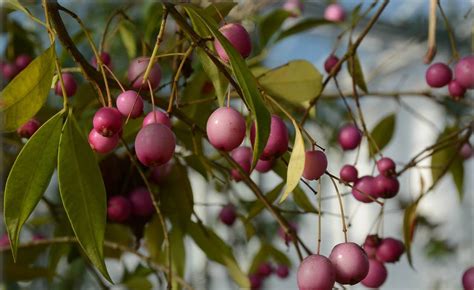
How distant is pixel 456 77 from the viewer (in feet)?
1.75

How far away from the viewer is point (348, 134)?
603 mm

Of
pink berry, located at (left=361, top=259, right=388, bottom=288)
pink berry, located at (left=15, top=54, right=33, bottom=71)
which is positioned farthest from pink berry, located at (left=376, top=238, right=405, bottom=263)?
pink berry, located at (left=15, top=54, right=33, bottom=71)

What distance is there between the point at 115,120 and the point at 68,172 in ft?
0.13

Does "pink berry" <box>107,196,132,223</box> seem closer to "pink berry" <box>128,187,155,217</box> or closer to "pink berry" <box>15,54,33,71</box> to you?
"pink berry" <box>128,187,155,217</box>

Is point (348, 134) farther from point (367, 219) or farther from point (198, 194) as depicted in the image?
point (367, 219)

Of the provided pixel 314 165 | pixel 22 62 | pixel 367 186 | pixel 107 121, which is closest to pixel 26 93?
pixel 107 121

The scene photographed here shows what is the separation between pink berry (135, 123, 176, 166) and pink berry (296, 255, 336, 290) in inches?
3.5

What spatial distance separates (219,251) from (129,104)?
23 cm

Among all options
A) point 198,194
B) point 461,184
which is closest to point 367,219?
point 198,194

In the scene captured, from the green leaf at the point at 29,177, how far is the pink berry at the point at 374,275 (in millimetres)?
254

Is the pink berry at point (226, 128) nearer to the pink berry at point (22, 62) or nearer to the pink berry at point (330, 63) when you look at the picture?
the pink berry at point (330, 63)

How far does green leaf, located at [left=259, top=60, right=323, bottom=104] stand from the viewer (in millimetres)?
523

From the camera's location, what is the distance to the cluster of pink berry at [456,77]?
52 cm

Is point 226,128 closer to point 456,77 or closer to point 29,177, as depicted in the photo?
point 29,177
